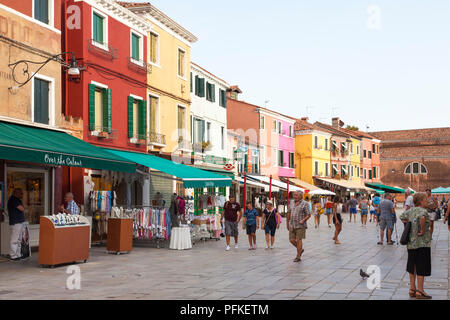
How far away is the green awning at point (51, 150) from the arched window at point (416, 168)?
61.3m

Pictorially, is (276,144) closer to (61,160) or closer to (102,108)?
(102,108)

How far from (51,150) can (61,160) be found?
0.41 meters

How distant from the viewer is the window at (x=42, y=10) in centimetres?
1506

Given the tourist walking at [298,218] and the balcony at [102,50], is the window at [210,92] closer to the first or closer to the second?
the balcony at [102,50]

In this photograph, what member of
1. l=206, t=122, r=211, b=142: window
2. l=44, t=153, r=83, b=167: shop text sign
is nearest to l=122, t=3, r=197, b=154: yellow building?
l=206, t=122, r=211, b=142: window

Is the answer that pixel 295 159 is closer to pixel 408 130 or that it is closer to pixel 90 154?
pixel 408 130

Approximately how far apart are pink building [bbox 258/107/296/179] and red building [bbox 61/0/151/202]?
71.0 ft

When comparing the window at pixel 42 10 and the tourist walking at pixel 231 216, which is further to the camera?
the tourist walking at pixel 231 216

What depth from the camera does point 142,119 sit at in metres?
21.0

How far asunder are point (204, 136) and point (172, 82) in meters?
5.98

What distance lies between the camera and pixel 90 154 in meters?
13.7

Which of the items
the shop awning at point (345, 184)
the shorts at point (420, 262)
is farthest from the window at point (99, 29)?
the shop awning at point (345, 184)

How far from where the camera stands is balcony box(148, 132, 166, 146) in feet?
70.2

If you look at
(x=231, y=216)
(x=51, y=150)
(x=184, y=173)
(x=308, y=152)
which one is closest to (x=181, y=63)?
(x=184, y=173)
